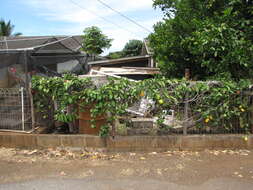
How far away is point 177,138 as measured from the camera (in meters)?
4.05

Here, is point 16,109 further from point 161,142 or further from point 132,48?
point 132,48

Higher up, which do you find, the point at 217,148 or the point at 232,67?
the point at 232,67

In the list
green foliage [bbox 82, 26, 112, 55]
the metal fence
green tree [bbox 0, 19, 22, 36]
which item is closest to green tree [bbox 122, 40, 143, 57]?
green foliage [bbox 82, 26, 112, 55]

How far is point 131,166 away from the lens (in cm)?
347

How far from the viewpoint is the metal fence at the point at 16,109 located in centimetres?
433

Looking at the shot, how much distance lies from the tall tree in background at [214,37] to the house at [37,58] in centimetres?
315

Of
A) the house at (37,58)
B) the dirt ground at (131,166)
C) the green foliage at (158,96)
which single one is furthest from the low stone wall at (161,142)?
the house at (37,58)

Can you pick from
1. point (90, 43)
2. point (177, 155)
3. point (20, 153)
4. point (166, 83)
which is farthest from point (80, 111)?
point (90, 43)

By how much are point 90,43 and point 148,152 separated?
1829 centimetres

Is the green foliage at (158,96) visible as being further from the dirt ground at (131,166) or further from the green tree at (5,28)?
the green tree at (5,28)

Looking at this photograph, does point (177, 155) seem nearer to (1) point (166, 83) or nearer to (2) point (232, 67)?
(1) point (166, 83)

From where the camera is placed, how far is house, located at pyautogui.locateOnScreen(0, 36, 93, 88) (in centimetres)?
454

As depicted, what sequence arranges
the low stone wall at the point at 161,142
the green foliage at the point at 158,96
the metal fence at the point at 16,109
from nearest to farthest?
1. the green foliage at the point at 158,96
2. the low stone wall at the point at 161,142
3. the metal fence at the point at 16,109

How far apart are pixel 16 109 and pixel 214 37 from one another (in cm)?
437
